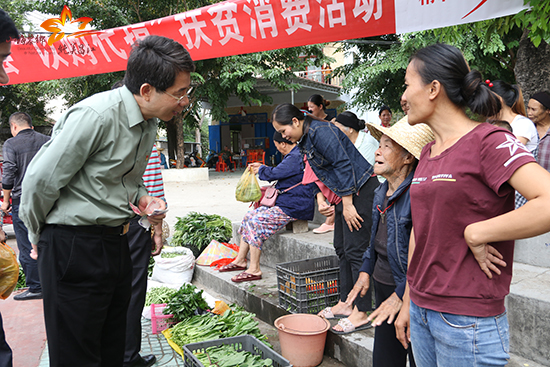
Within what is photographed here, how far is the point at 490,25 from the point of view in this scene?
4.32 metres

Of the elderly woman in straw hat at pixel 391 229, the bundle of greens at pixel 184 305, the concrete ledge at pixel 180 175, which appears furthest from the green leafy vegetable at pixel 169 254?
the concrete ledge at pixel 180 175

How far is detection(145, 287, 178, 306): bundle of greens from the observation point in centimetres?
438

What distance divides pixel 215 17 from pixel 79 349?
3.90 metres

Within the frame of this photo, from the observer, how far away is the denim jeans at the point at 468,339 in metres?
1.42

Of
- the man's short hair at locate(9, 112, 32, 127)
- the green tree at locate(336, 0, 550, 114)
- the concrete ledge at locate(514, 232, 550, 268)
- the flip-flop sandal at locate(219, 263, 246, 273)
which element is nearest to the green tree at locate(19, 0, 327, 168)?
the green tree at locate(336, 0, 550, 114)

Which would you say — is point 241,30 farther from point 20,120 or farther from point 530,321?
point 530,321

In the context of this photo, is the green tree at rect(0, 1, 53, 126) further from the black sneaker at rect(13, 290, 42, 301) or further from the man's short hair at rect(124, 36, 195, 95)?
the man's short hair at rect(124, 36, 195, 95)

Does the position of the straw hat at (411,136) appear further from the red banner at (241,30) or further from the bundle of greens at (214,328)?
the red banner at (241,30)

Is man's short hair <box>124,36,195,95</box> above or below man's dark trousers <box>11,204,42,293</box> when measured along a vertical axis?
above

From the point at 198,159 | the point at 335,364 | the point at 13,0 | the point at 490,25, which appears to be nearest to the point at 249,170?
the point at 335,364

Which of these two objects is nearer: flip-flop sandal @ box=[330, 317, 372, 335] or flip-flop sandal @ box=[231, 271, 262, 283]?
flip-flop sandal @ box=[330, 317, 372, 335]

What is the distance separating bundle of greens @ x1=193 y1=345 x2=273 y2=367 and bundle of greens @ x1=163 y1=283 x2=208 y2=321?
110 cm

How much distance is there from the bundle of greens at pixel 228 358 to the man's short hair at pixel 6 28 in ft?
7.08

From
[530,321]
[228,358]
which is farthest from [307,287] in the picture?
[530,321]
